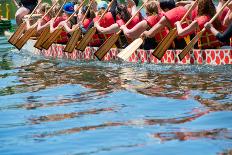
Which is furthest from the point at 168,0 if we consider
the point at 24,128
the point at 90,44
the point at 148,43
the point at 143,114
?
the point at 24,128

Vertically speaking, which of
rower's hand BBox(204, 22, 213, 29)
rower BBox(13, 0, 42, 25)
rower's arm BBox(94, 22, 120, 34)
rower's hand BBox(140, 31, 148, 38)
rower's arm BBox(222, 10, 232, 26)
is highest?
rower BBox(13, 0, 42, 25)

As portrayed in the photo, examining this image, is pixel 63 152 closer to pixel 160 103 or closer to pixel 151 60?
pixel 160 103

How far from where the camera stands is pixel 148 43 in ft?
45.7

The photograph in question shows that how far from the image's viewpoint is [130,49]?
13703 mm

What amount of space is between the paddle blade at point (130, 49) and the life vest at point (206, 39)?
5.37 ft

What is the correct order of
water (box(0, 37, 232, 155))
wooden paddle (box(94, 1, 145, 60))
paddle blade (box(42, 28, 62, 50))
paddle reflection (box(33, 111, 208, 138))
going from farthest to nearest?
paddle blade (box(42, 28, 62, 50)), wooden paddle (box(94, 1, 145, 60)), paddle reflection (box(33, 111, 208, 138)), water (box(0, 37, 232, 155))

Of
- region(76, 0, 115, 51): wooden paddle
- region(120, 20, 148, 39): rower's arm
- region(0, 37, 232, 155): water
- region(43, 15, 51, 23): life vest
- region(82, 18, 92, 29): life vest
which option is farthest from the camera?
region(43, 15, 51, 23): life vest

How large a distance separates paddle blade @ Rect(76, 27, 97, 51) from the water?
1.60 meters

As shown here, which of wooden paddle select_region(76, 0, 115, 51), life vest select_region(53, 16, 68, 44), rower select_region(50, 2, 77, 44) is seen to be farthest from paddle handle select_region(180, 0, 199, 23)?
life vest select_region(53, 16, 68, 44)

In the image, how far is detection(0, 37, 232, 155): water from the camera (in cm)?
714

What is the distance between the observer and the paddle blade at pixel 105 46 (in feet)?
47.8

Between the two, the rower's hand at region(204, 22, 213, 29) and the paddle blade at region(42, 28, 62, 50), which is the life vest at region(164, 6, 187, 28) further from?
the paddle blade at region(42, 28, 62, 50)

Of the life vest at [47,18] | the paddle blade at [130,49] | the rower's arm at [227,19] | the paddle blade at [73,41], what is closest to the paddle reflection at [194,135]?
the rower's arm at [227,19]

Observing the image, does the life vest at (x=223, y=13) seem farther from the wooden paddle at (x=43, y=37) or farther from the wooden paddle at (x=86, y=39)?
the wooden paddle at (x=43, y=37)
